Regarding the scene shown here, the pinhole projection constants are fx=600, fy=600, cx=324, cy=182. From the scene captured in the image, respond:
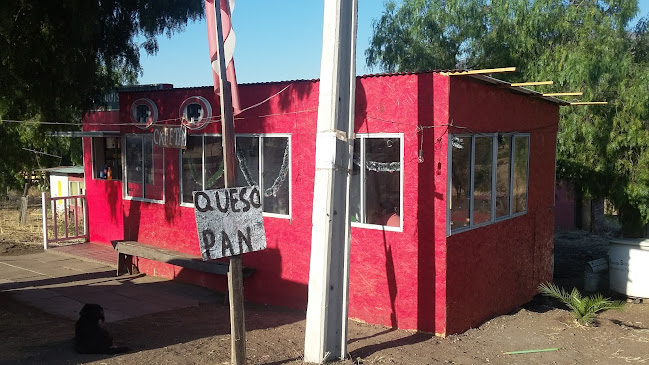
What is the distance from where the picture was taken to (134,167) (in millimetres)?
11695

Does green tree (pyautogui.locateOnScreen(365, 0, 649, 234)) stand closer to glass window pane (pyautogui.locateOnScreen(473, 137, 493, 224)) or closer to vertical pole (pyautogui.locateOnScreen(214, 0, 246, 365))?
glass window pane (pyautogui.locateOnScreen(473, 137, 493, 224))

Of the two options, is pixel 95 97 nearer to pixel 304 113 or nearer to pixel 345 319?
pixel 304 113

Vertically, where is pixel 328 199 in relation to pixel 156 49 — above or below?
below

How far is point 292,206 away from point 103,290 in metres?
3.68

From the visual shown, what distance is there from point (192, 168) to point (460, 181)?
4.71 meters

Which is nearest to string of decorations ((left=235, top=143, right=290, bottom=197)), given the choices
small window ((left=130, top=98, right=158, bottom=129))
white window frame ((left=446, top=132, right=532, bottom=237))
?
small window ((left=130, top=98, right=158, bottom=129))

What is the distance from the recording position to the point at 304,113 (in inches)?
345

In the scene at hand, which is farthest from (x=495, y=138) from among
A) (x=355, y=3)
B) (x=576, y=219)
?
(x=576, y=219)

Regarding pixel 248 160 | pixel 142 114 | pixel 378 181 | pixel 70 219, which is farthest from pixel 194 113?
pixel 70 219

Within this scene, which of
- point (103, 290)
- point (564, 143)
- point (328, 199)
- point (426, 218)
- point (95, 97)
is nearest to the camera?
point (328, 199)

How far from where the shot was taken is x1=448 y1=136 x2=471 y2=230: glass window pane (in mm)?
7859

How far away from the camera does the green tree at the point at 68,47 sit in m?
8.64

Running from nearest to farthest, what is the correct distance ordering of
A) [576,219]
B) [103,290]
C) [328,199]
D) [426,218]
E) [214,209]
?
[214,209], [328,199], [426,218], [103,290], [576,219]

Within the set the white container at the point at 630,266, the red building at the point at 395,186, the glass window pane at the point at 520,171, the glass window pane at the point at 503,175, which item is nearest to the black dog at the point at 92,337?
the red building at the point at 395,186
